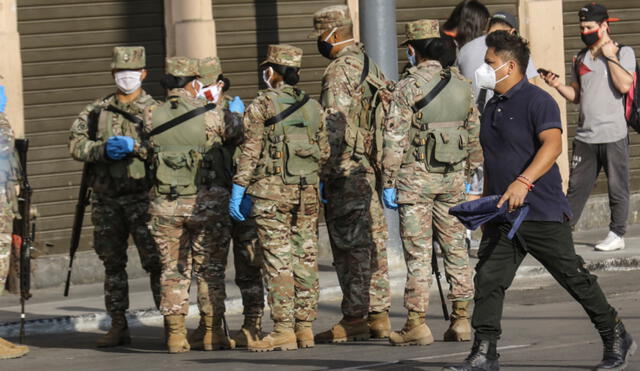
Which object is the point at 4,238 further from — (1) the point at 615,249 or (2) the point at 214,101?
(1) the point at 615,249

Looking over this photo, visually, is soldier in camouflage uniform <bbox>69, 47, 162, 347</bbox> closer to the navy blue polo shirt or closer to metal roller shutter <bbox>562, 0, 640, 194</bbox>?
the navy blue polo shirt

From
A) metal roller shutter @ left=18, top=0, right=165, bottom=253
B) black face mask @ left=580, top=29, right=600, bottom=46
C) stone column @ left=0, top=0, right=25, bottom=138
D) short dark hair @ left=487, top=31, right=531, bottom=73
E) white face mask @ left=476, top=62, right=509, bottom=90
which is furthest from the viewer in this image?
metal roller shutter @ left=18, top=0, right=165, bottom=253

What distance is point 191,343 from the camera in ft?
32.1

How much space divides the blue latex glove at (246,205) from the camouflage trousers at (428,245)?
952 mm

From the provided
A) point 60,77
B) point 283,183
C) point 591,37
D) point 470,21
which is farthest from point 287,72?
point 60,77

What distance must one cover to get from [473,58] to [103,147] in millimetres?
3320

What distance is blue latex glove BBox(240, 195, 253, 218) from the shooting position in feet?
30.4

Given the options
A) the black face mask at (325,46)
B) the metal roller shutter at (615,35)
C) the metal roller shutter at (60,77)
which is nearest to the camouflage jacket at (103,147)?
the black face mask at (325,46)

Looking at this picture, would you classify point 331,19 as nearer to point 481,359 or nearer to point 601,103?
point 481,359

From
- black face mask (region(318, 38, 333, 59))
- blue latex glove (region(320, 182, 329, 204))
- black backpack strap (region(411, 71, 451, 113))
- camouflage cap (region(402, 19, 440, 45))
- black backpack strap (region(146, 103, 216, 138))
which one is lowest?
blue latex glove (region(320, 182, 329, 204))

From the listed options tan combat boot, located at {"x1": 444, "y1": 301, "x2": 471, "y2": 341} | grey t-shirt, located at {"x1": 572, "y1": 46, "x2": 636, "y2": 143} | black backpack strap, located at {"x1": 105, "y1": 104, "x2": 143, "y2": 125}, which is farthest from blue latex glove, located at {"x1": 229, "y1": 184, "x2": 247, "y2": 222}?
grey t-shirt, located at {"x1": 572, "y1": 46, "x2": 636, "y2": 143}

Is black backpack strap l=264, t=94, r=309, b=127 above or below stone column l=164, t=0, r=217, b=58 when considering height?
below

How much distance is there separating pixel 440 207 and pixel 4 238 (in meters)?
2.88

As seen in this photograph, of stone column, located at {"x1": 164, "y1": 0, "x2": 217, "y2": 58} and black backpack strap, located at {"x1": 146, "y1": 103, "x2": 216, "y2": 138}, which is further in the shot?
stone column, located at {"x1": 164, "y1": 0, "x2": 217, "y2": 58}
